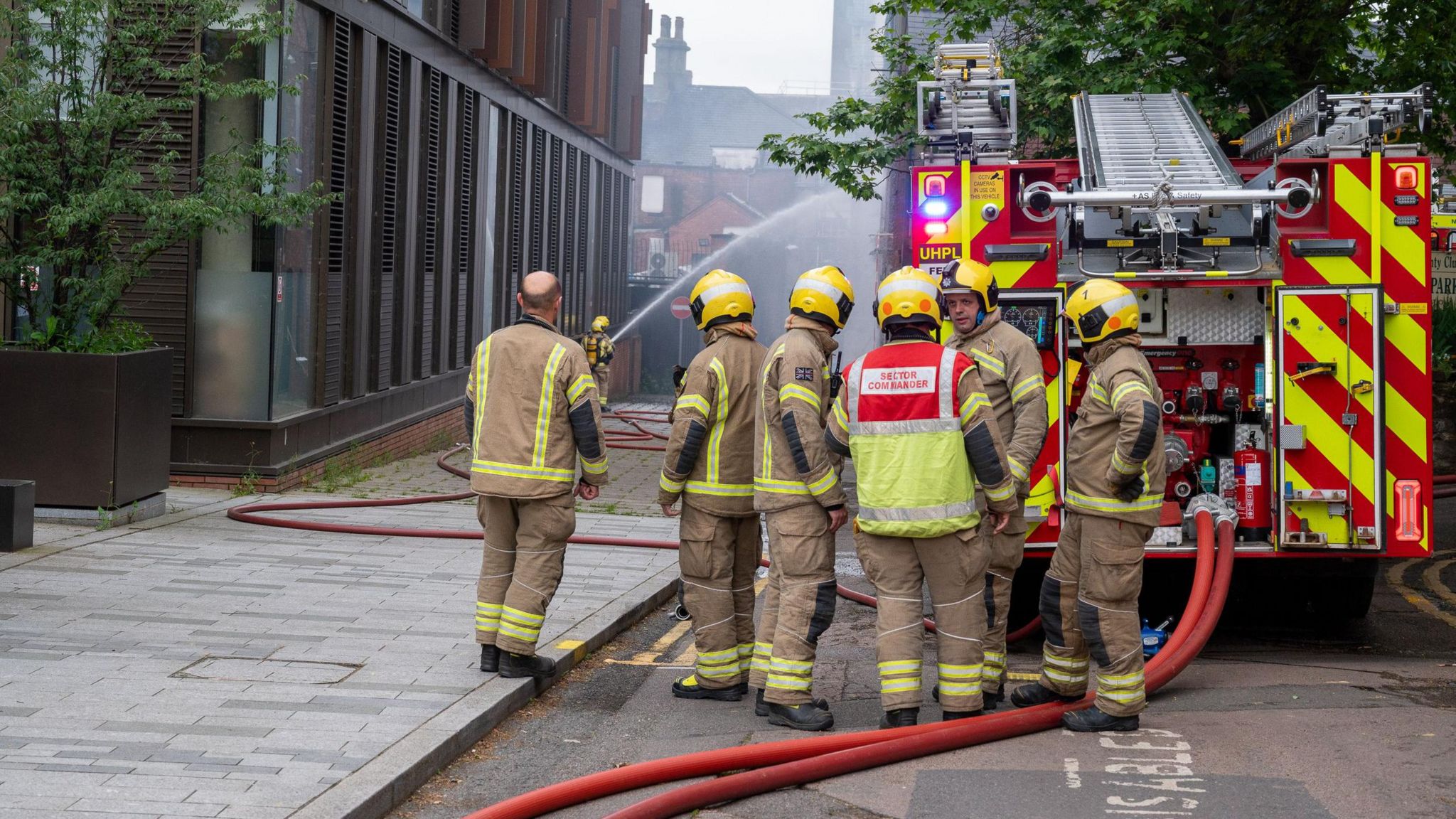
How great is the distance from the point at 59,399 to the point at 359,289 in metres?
5.87

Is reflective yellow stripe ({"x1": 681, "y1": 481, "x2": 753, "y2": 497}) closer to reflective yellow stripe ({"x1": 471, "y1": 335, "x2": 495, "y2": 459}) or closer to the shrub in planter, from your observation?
reflective yellow stripe ({"x1": 471, "y1": 335, "x2": 495, "y2": 459})

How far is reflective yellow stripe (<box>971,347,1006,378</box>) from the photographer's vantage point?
6.64 meters

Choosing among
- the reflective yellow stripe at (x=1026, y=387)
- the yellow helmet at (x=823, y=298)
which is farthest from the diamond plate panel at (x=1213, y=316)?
the yellow helmet at (x=823, y=298)

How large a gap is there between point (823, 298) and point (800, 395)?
47 cm

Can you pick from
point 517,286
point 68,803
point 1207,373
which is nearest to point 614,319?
point 517,286

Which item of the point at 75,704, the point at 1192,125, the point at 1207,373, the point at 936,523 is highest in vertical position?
the point at 1192,125

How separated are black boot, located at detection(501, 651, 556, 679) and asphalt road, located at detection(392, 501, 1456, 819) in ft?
0.47

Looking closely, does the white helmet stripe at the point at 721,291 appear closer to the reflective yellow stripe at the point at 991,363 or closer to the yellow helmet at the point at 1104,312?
the reflective yellow stripe at the point at 991,363

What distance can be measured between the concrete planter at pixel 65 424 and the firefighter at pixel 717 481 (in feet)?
17.3

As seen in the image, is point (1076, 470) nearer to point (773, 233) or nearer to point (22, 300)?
point (22, 300)

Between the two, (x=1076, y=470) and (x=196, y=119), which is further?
(x=196, y=119)

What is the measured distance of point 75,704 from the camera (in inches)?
223

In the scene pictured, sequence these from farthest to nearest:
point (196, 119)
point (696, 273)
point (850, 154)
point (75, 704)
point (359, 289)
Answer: point (696, 273)
point (850, 154)
point (359, 289)
point (196, 119)
point (75, 704)

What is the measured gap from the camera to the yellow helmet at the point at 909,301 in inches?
233
